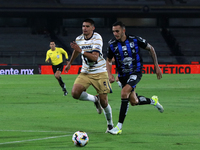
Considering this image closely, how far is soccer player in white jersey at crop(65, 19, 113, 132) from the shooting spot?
857 cm

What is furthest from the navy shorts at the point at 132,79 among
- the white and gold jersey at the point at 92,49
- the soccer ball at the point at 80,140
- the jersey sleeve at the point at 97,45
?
the soccer ball at the point at 80,140

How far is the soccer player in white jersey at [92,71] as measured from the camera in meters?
8.57

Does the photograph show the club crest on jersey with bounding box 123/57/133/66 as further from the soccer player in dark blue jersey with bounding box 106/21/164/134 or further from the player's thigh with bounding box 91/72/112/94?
the player's thigh with bounding box 91/72/112/94

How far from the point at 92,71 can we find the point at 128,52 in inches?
34.1

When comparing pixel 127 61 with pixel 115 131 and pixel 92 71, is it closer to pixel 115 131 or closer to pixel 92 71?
pixel 92 71

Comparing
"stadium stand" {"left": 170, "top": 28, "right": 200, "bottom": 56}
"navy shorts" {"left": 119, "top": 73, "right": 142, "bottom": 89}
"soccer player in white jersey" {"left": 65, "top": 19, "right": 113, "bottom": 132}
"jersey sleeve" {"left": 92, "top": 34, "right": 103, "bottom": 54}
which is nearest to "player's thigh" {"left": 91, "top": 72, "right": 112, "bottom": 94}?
"soccer player in white jersey" {"left": 65, "top": 19, "right": 113, "bottom": 132}

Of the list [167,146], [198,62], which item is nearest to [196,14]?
[198,62]

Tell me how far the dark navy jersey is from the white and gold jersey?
0.28 metres

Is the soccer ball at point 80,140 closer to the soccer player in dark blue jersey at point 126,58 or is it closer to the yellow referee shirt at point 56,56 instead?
the soccer player in dark blue jersey at point 126,58

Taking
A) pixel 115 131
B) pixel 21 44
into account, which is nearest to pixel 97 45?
pixel 115 131

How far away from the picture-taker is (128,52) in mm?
8711

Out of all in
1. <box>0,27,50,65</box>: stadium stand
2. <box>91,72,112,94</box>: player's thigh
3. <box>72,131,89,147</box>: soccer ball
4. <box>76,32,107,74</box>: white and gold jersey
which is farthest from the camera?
<box>0,27,50,65</box>: stadium stand

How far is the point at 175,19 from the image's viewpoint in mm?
54500

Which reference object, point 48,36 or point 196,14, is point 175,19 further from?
point 48,36
